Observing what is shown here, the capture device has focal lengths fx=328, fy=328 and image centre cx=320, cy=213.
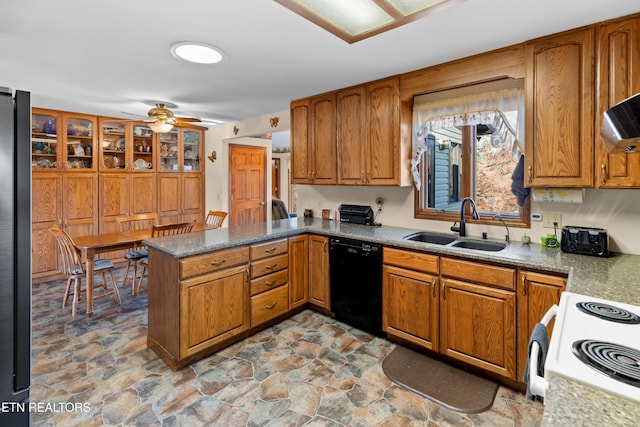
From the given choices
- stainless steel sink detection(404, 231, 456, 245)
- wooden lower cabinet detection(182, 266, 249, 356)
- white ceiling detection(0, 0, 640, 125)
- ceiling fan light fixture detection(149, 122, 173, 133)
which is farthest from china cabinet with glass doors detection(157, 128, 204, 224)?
stainless steel sink detection(404, 231, 456, 245)

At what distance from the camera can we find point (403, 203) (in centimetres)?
332

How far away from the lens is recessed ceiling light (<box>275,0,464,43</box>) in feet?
5.62

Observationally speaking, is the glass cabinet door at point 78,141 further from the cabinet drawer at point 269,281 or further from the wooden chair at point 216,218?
the cabinet drawer at point 269,281

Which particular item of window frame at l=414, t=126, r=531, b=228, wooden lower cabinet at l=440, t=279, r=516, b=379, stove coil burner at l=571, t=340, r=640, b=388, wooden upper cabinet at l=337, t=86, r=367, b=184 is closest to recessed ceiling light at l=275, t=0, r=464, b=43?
wooden upper cabinet at l=337, t=86, r=367, b=184

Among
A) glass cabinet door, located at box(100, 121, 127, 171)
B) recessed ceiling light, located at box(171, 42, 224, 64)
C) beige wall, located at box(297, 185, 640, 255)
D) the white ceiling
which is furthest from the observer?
glass cabinet door, located at box(100, 121, 127, 171)

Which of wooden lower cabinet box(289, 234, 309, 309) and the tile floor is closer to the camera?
the tile floor

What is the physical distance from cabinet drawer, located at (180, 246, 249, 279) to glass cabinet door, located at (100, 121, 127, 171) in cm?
349

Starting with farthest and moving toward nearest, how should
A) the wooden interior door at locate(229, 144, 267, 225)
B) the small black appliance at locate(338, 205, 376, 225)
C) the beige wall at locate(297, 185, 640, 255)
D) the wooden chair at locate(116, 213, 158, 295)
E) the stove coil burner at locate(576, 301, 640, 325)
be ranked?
the wooden interior door at locate(229, 144, 267, 225)
the wooden chair at locate(116, 213, 158, 295)
the small black appliance at locate(338, 205, 376, 225)
the beige wall at locate(297, 185, 640, 255)
the stove coil burner at locate(576, 301, 640, 325)

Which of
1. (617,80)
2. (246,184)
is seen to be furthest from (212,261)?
(246,184)

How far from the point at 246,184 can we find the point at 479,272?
4.50 meters

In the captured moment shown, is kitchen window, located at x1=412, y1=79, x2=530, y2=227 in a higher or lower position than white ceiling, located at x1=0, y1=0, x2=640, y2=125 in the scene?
lower

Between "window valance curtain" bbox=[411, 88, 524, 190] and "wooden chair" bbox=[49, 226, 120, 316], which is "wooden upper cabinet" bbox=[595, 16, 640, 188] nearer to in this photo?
"window valance curtain" bbox=[411, 88, 524, 190]

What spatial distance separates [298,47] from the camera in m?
2.38

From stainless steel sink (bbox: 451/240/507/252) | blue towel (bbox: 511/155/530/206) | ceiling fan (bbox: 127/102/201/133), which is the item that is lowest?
stainless steel sink (bbox: 451/240/507/252)
